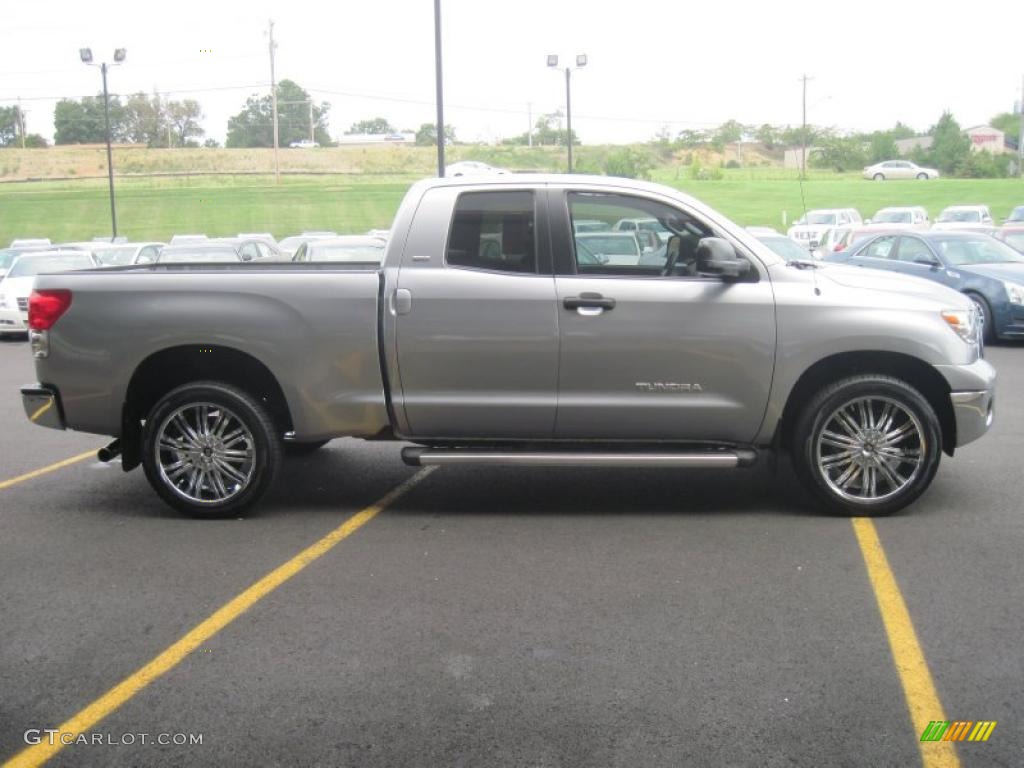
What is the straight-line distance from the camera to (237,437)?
6402 mm

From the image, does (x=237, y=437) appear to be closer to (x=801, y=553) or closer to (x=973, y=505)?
(x=801, y=553)

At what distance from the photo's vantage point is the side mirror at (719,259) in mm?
6000

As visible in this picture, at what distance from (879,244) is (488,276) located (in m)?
12.7

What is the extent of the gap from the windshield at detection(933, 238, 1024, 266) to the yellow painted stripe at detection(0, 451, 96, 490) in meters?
12.3

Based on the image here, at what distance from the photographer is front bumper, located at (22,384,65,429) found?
6.45m

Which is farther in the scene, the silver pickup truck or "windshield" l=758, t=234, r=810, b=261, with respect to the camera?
"windshield" l=758, t=234, r=810, b=261

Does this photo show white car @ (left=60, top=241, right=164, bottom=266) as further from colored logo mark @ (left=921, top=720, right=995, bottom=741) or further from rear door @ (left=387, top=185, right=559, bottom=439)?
colored logo mark @ (left=921, top=720, right=995, bottom=741)

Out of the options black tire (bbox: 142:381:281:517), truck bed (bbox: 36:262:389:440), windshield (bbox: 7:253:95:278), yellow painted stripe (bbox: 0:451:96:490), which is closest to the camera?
truck bed (bbox: 36:262:389:440)

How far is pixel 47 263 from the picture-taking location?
776 inches

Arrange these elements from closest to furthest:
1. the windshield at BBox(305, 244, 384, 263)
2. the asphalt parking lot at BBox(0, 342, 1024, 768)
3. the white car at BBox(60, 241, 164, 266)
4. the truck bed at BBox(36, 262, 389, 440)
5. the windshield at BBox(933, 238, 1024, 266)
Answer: the asphalt parking lot at BBox(0, 342, 1024, 768) → the truck bed at BBox(36, 262, 389, 440) → the windshield at BBox(305, 244, 384, 263) → the windshield at BBox(933, 238, 1024, 266) → the white car at BBox(60, 241, 164, 266)

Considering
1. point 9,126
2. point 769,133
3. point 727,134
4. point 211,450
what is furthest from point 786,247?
point 9,126

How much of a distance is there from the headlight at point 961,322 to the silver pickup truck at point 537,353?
0.02 meters

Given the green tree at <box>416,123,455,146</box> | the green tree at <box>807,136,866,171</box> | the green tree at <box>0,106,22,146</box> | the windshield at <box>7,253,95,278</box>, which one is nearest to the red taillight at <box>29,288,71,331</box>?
the windshield at <box>7,253,95,278</box>

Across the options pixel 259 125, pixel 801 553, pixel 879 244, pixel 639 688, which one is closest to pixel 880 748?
pixel 639 688
